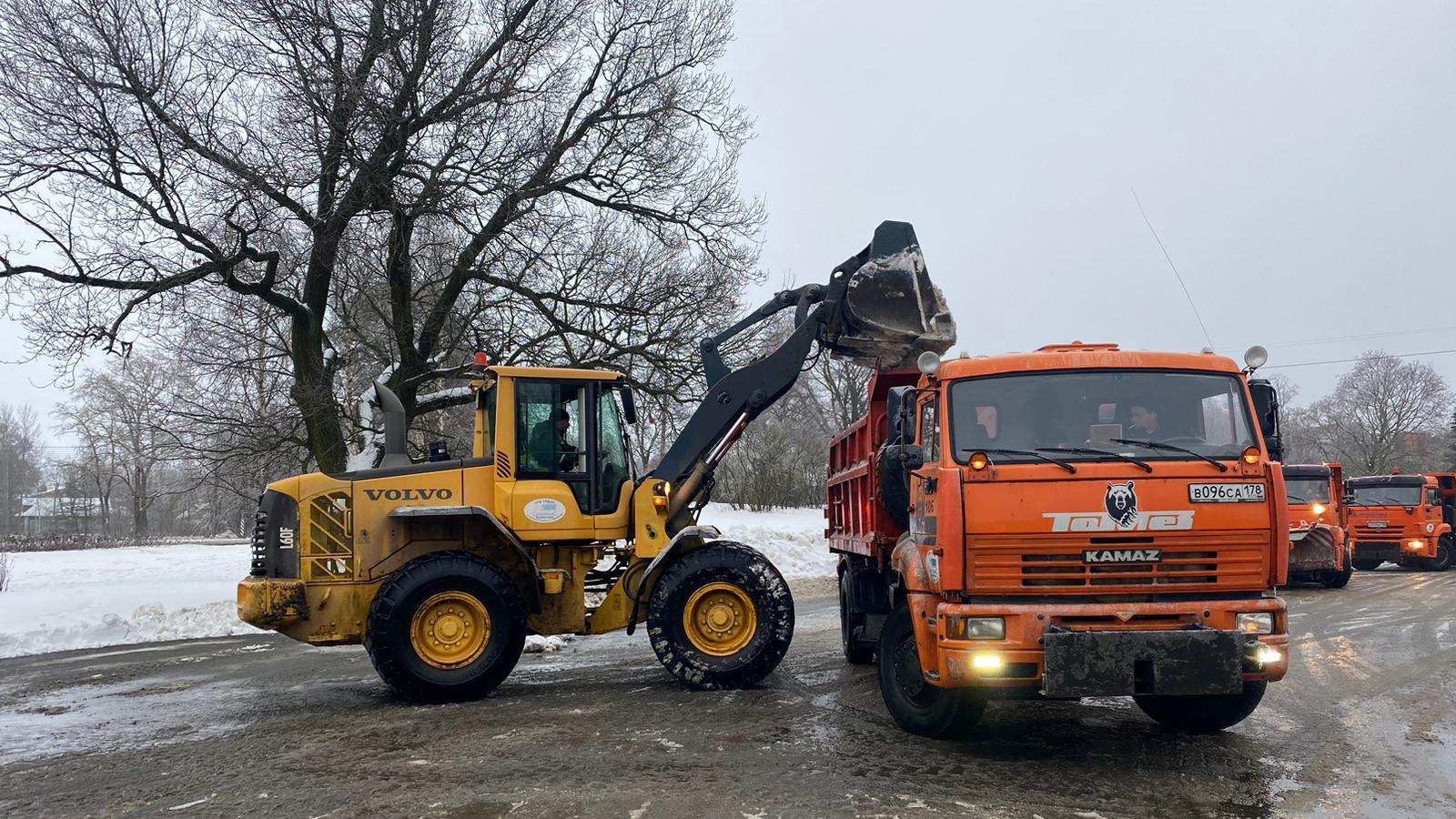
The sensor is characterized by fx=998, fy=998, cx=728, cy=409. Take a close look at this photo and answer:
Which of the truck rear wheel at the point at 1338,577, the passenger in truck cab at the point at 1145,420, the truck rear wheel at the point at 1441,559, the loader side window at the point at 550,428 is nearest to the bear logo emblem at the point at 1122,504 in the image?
the passenger in truck cab at the point at 1145,420

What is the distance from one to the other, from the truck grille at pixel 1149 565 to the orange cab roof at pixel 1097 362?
1132 mm

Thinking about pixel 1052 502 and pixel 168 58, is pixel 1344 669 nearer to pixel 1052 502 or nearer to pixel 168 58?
pixel 1052 502

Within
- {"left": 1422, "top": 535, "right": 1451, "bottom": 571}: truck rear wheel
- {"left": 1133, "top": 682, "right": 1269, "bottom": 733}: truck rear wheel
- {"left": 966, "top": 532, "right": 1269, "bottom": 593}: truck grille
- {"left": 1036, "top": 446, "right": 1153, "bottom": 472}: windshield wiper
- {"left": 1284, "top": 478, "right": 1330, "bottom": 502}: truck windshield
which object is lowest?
{"left": 1422, "top": 535, "right": 1451, "bottom": 571}: truck rear wheel

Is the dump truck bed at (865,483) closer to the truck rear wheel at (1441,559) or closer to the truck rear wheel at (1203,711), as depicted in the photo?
the truck rear wheel at (1203,711)

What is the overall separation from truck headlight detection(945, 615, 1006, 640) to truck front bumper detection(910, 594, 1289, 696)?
0.02 m

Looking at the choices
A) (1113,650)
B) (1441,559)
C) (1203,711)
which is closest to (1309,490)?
(1441,559)

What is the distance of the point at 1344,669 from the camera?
9.15 m

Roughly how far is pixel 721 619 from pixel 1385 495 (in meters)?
20.9

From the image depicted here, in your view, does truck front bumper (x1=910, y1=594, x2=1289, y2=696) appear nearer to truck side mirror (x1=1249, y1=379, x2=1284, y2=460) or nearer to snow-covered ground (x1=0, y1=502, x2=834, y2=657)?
truck side mirror (x1=1249, y1=379, x2=1284, y2=460)

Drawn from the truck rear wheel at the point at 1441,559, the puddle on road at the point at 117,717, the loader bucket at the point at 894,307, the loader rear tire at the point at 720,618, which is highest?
the loader bucket at the point at 894,307

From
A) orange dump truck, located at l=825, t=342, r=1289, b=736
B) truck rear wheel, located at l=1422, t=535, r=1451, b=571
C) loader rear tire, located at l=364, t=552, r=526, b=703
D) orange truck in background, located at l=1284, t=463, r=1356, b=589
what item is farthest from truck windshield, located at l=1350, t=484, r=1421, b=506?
loader rear tire, located at l=364, t=552, r=526, b=703

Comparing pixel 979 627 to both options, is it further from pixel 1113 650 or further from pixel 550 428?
pixel 550 428

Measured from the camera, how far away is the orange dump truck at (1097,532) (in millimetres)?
5328

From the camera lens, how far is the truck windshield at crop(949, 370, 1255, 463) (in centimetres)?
584
